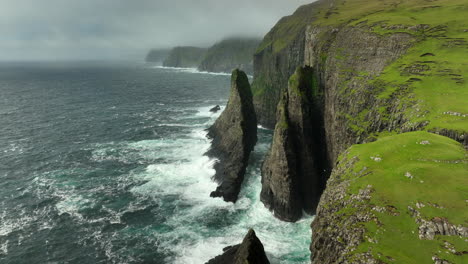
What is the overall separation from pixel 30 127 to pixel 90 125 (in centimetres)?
1876

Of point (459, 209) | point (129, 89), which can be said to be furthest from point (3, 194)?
point (129, 89)

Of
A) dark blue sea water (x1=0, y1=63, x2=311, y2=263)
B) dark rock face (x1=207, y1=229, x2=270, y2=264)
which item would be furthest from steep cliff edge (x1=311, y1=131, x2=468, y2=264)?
dark blue sea water (x1=0, y1=63, x2=311, y2=263)

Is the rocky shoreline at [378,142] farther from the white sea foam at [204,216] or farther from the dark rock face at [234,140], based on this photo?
the dark rock face at [234,140]

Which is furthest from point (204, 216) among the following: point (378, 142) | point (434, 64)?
point (434, 64)

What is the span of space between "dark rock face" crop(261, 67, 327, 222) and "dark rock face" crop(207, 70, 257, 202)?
8.43m

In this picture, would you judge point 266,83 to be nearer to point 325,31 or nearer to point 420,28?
point 325,31

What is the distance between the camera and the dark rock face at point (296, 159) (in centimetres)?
4466

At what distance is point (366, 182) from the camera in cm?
2052

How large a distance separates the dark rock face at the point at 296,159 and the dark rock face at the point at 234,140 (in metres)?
8.43

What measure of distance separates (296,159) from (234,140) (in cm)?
2321

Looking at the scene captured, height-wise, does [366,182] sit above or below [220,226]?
above

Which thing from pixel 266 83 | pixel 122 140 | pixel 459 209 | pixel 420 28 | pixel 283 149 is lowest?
pixel 122 140

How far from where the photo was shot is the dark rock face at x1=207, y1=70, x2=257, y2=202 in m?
55.9

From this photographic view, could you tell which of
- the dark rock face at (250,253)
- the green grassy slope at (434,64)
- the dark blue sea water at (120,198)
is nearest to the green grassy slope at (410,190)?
the green grassy slope at (434,64)
